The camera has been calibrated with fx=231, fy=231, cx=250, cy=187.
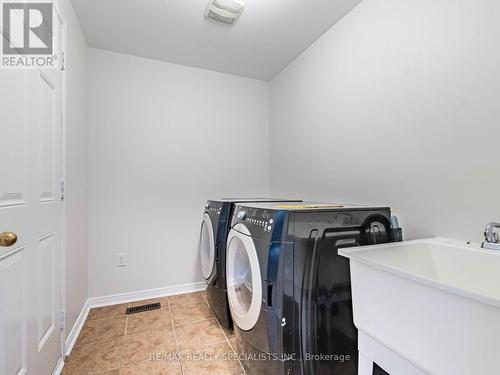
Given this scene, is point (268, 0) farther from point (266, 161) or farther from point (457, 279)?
point (457, 279)

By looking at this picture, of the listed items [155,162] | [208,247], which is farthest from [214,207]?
[155,162]

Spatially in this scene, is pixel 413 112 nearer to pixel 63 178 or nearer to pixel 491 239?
pixel 491 239

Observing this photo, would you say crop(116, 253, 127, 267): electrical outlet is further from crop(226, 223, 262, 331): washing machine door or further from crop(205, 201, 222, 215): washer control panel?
crop(226, 223, 262, 331): washing machine door

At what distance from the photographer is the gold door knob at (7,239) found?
85 centimetres

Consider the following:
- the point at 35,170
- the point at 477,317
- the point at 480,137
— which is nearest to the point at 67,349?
the point at 35,170

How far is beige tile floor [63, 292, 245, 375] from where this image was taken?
1431 millimetres

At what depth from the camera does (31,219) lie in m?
1.08

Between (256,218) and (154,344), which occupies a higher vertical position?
(256,218)

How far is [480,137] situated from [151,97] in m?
2.58

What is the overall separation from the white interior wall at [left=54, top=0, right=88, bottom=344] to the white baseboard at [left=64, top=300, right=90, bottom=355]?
0.05 m

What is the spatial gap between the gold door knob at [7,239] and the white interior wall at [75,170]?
730 mm

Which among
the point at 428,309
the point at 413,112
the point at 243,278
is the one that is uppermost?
the point at 413,112

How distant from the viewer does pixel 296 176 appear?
7.98 ft

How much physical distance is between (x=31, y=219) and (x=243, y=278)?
111 cm
